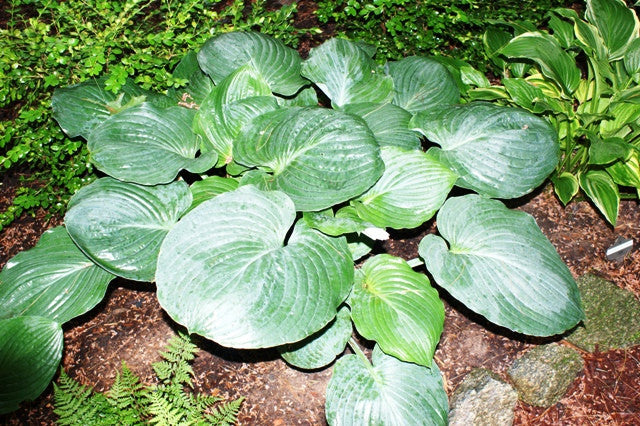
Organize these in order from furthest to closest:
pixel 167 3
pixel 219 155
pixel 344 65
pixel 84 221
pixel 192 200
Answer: pixel 167 3, pixel 344 65, pixel 219 155, pixel 192 200, pixel 84 221

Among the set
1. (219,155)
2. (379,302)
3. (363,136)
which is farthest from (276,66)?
(379,302)

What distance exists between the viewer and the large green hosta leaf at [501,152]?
210 cm

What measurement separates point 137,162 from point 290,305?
0.87 metres

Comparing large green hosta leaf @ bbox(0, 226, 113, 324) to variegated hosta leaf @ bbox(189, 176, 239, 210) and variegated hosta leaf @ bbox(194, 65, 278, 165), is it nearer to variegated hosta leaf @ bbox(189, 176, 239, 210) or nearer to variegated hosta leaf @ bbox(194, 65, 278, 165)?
variegated hosta leaf @ bbox(189, 176, 239, 210)

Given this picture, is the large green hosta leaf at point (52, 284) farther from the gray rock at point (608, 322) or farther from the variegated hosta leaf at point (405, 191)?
the gray rock at point (608, 322)

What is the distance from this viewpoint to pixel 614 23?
99.0 inches

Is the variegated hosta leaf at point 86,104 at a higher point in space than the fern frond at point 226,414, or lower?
higher

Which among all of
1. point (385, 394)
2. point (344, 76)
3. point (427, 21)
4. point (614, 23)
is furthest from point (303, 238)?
point (614, 23)

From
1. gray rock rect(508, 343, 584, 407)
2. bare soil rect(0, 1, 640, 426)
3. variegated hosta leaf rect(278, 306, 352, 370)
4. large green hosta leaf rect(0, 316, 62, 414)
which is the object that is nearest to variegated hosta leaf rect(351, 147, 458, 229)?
variegated hosta leaf rect(278, 306, 352, 370)

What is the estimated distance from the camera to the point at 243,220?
1.76m

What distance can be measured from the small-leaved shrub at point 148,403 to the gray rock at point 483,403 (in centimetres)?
91

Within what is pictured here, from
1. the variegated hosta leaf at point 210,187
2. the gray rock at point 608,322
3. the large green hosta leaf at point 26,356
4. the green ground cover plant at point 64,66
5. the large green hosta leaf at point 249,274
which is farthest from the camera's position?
the gray rock at point 608,322

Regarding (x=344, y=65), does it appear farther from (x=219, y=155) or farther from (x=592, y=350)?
(x=592, y=350)

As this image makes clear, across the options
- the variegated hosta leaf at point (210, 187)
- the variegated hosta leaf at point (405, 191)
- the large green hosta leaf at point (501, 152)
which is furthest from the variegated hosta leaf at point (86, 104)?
the large green hosta leaf at point (501, 152)
